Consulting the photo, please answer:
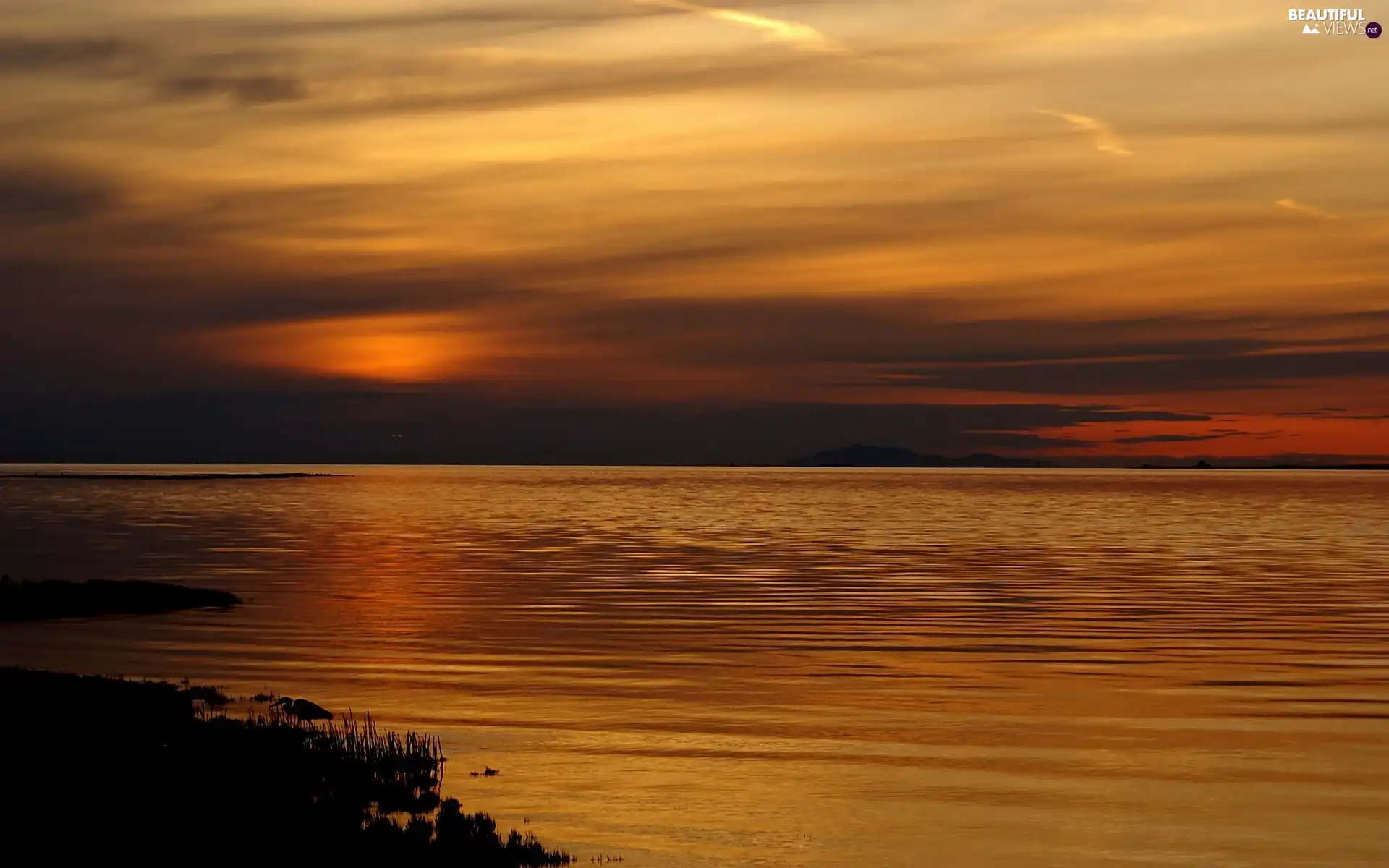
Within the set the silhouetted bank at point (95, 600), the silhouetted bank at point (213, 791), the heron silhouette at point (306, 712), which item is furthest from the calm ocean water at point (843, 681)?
the silhouetted bank at point (95, 600)

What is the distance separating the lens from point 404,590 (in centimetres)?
5431

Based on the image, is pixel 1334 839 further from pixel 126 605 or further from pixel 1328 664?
pixel 126 605

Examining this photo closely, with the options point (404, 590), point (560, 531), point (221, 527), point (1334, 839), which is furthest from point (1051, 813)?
point (221, 527)

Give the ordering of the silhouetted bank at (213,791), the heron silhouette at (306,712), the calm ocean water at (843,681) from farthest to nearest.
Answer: the heron silhouette at (306,712) < the calm ocean water at (843,681) < the silhouetted bank at (213,791)

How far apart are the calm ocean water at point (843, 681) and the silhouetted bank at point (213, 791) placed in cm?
127

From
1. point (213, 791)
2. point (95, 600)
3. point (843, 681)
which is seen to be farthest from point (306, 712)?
point (95, 600)

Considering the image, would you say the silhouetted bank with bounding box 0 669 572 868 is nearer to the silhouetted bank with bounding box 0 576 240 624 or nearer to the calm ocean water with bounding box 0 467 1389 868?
the calm ocean water with bounding box 0 467 1389 868

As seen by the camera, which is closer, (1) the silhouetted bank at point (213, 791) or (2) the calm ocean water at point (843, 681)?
(1) the silhouetted bank at point (213, 791)

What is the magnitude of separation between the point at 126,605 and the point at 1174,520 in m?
88.3

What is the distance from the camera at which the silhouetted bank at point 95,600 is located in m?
44.4

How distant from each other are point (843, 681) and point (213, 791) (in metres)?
15.9

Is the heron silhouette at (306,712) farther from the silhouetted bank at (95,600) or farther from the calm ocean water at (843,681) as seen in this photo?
the silhouetted bank at (95,600)

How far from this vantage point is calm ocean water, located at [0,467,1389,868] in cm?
1930

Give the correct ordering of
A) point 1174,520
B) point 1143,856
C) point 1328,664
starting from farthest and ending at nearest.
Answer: point 1174,520, point 1328,664, point 1143,856
